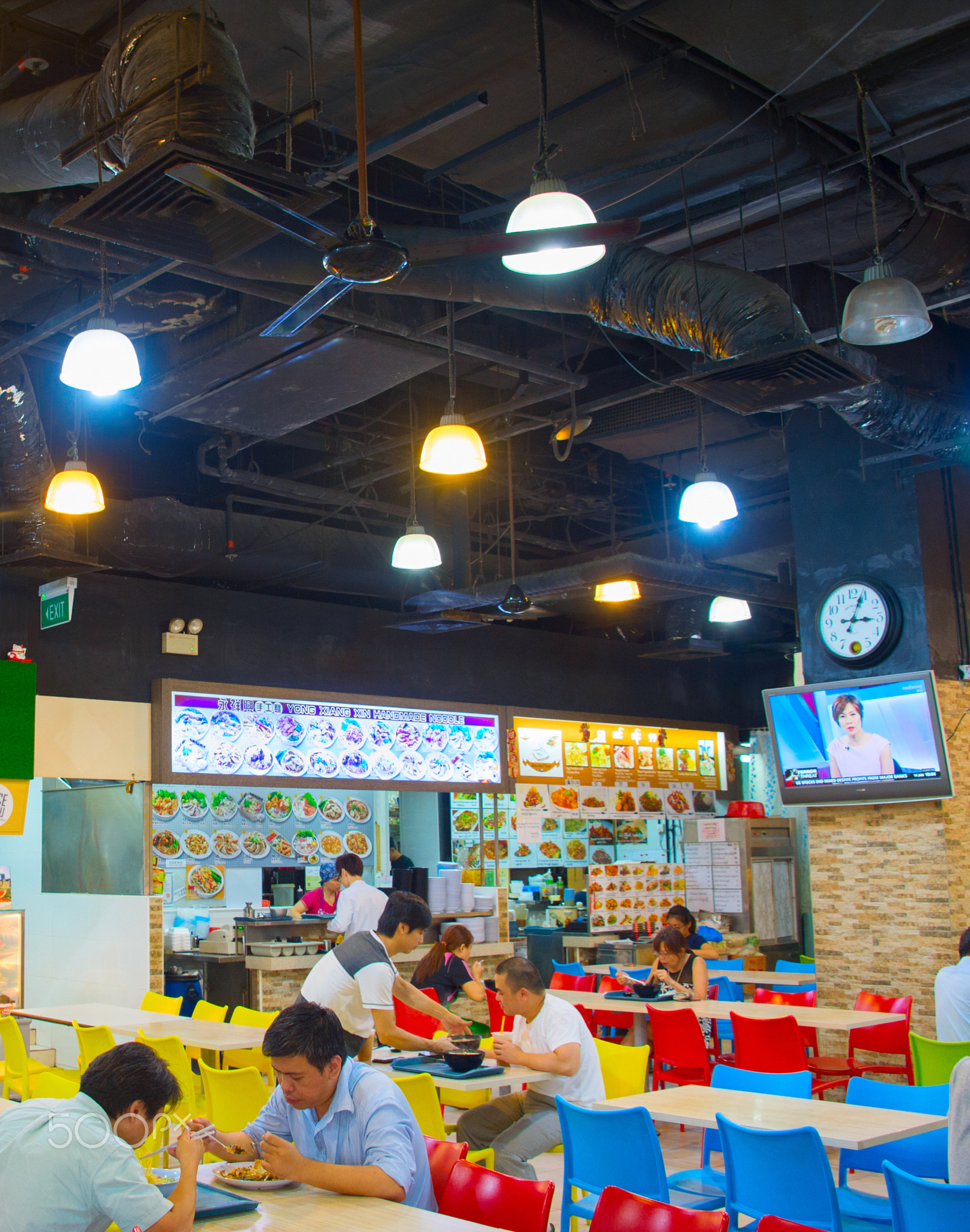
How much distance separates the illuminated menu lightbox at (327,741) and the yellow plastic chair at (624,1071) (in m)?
5.50

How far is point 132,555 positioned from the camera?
885 cm

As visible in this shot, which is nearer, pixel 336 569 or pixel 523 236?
pixel 523 236

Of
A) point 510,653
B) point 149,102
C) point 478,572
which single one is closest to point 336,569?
point 478,572

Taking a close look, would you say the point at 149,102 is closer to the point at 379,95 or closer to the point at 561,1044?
the point at 379,95

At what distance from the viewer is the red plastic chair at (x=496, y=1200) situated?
314 centimetres

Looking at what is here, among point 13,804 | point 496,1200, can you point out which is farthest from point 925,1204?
point 13,804

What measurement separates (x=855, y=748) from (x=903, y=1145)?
13.2 feet

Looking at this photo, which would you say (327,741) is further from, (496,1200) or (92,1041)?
(496,1200)

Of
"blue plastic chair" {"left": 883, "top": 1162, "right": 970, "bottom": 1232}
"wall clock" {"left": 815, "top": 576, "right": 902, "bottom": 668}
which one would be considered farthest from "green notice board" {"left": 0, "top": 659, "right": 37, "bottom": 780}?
"blue plastic chair" {"left": 883, "top": 1162, "right": 970, "bottom": 1232}

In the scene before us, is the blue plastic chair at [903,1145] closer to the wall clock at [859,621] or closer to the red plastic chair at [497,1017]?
the red plastic chair at [497,1017]

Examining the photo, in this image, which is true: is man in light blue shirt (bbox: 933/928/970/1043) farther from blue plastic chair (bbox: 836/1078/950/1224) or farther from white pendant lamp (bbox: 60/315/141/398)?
white pendant lamp (bbox: 60/315/141/398)

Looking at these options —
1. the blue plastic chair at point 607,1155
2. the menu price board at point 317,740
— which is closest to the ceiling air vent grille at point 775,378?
the blue plastic chair at point 607,1155

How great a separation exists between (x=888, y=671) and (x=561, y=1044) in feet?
15.5

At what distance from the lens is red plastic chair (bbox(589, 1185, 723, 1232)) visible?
115 inches
